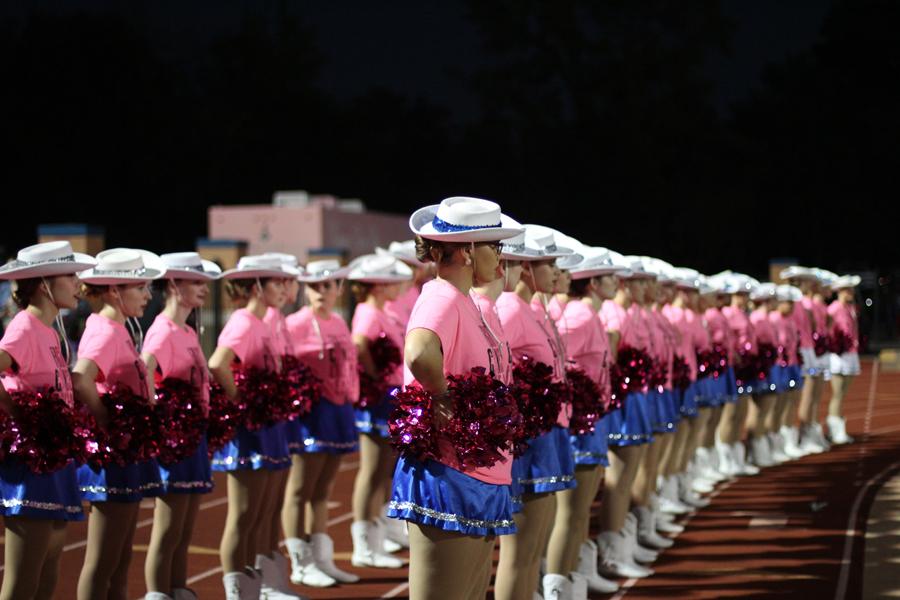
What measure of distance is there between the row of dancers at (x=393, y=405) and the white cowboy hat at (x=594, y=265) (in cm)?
2

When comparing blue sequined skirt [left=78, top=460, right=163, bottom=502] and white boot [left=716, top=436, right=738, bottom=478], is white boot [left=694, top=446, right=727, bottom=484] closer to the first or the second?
white boot [left=716, top=436, right=738, bottom=478]

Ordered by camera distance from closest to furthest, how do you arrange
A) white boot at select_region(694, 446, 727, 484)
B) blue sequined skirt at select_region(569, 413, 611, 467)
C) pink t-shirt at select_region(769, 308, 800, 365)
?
blue sequined skirt at select_region(569, 413, 611, 467) < white boot at select_region(694, 446, 727, 484) < pink t-shirt at select_region(769, 308, 800, 365)

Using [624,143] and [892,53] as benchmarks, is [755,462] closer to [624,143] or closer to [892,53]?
[892,53]

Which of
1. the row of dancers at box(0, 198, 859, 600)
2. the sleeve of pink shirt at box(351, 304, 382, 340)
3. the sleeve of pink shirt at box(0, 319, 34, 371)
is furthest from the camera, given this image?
the sleeve of pink shirt at box(351, 304, 382, 340)

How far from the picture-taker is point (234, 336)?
7.65 metres

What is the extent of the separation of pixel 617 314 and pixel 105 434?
4.18 meters

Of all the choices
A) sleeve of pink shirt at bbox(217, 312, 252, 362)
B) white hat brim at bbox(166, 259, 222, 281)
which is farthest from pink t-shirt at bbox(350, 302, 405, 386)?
white hat brim at bbox(166, 259, 222, 281)

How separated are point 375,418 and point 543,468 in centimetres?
350

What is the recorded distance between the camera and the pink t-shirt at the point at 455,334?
4559 mm

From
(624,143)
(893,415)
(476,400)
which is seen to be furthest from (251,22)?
(476,400)

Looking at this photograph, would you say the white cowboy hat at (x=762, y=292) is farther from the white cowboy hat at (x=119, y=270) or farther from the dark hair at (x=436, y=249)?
the dark hair at (x=436, y=249)

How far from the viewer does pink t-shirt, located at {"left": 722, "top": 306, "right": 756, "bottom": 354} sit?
1438 centimetres

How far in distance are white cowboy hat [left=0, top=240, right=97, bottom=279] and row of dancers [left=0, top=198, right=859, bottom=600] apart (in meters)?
0.01

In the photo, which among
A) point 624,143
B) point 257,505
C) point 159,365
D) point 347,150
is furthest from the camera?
point 347,150
